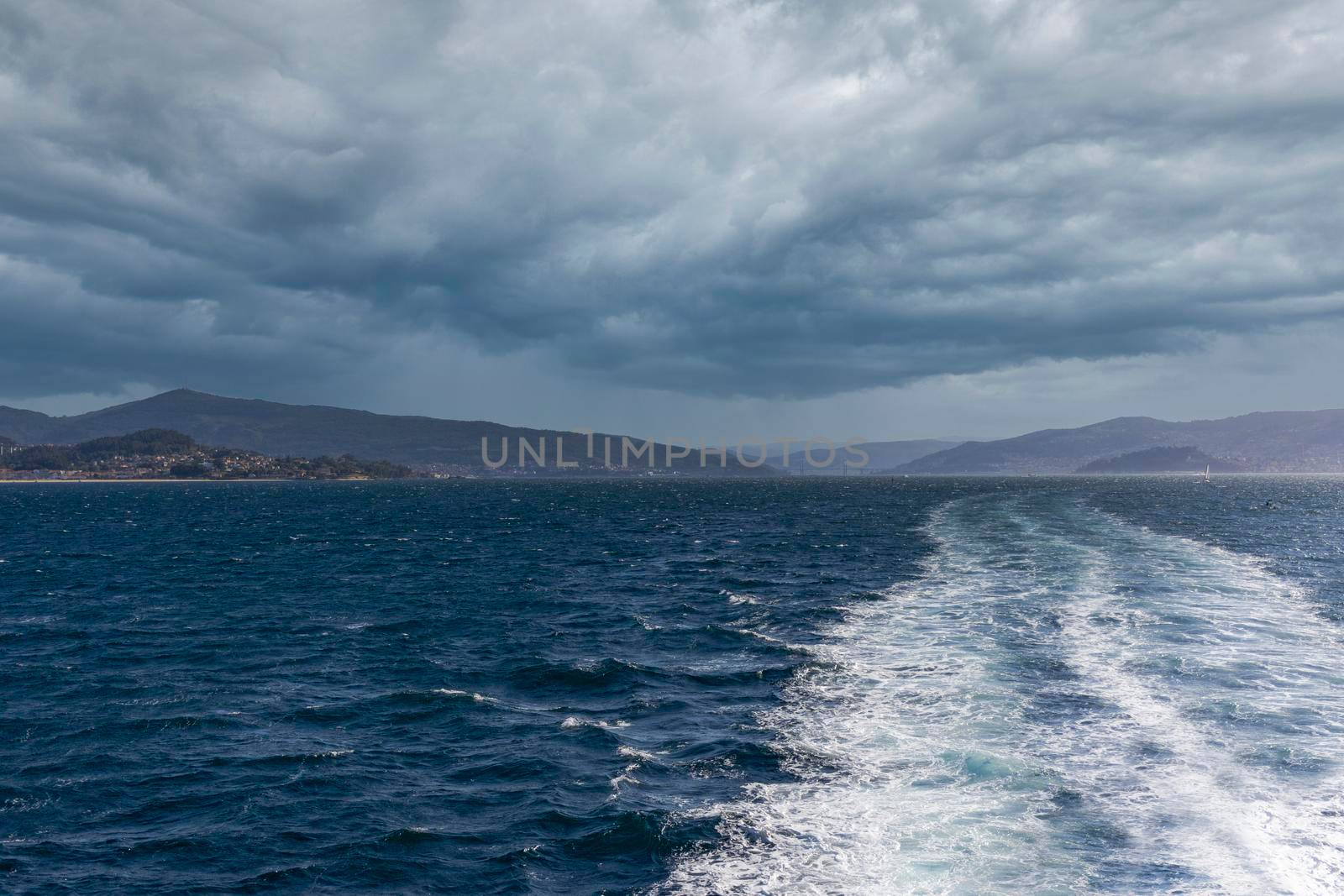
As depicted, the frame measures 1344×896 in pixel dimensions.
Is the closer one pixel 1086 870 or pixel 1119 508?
pixel 1086 870

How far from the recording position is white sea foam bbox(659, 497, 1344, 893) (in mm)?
13391

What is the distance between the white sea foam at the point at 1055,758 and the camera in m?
13.4

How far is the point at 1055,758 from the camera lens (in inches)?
722

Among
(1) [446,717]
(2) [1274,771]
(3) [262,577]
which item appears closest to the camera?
(2) [1274,771]

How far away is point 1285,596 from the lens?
39.4 m

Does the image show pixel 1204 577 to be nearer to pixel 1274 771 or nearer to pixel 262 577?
pixel 1274 771

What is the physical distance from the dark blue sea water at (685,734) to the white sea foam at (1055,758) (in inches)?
3.7

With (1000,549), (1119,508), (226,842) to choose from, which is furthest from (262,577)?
(1119,508)

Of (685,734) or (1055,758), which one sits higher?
(1055,758)

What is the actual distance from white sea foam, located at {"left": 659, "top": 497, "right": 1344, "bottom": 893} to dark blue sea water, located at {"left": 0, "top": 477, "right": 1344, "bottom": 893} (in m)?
0.09

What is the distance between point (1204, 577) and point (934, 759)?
118 feet

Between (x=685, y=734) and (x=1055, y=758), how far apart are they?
870 centimetres

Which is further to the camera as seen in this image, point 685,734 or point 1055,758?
point 685,734

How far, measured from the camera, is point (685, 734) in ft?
69.3
